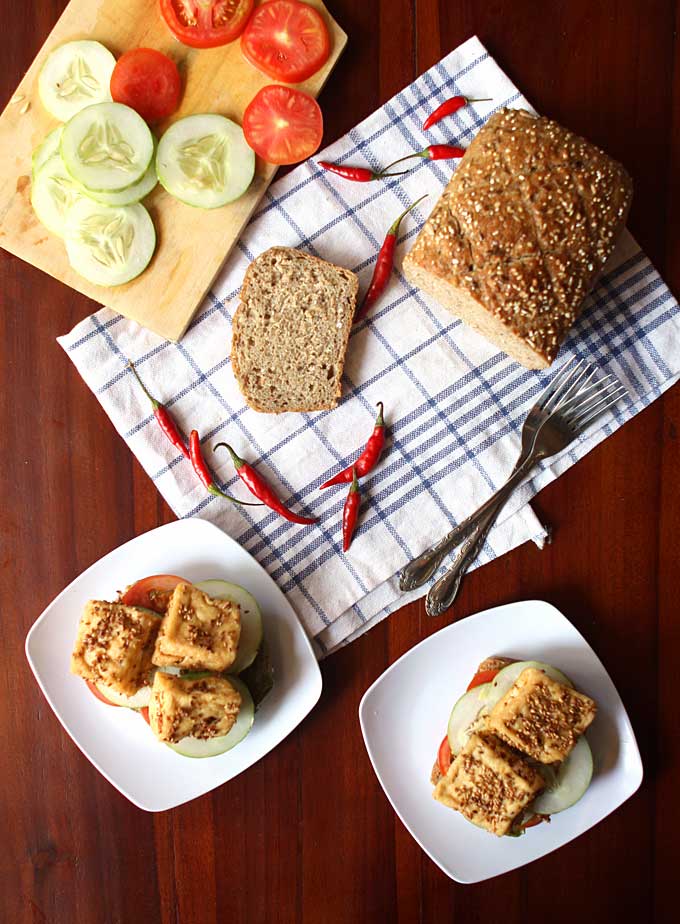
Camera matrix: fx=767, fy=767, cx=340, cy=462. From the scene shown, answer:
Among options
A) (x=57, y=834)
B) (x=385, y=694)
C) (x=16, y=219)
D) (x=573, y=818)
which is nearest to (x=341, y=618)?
(x=385, y=694)

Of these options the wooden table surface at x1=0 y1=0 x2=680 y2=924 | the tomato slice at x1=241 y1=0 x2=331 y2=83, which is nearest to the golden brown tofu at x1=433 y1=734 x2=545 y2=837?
the wooden table surface at x1=0 y1=0 x2=680 y2=924

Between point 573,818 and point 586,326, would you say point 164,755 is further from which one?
point 586,326

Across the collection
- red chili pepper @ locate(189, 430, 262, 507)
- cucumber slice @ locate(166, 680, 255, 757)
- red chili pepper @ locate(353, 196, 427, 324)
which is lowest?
cucumber slice @ locate(166, 680, 255, 757)

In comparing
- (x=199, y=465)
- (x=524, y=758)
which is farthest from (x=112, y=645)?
(x=524, y=758)

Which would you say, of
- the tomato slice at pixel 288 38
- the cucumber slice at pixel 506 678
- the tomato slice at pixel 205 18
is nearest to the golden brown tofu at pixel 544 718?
the cucumber slice at pixel 506 678

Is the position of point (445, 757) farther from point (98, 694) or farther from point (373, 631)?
point (98, 694)

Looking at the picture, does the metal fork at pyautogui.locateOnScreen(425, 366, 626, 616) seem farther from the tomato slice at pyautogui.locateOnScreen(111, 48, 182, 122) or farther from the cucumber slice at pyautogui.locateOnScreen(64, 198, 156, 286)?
the tomato slice at pyautogui.locateOnScreen(111, 48, 182, 122)
